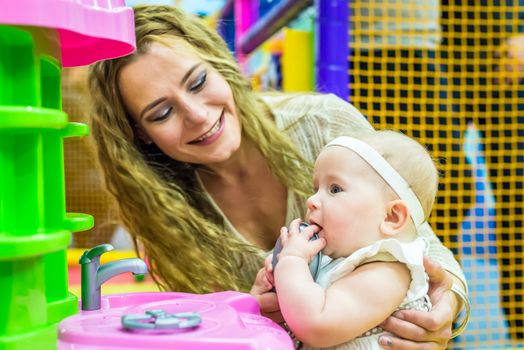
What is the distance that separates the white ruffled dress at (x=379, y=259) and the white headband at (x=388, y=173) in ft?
0.17

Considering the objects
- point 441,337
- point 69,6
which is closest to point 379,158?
point 441,337

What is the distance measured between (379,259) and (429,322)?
15cm

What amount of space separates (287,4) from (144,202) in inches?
39.6

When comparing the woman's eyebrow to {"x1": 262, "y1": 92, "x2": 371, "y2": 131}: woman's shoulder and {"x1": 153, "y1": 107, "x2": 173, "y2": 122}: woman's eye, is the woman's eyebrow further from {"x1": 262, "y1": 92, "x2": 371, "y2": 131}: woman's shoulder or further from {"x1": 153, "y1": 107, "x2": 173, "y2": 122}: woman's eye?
{"x1": 262, "y1": 92, "x2": 371, "y2": 131}: woman's shoulder

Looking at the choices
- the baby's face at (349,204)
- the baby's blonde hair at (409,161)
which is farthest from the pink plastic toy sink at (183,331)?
the baby's blonde hair at (409,161)

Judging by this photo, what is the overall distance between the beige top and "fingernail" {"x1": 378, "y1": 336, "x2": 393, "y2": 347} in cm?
48

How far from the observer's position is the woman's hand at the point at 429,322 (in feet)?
3.01

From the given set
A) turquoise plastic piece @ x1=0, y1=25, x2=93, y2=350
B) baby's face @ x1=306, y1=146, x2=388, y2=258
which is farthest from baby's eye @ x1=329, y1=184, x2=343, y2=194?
turquoise plastic piece @ x1=0, y1=25, x2=93, y2=350

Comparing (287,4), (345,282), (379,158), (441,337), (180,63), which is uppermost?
(287,4)

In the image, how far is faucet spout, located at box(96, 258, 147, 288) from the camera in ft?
2.61

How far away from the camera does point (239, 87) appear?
4.43ft

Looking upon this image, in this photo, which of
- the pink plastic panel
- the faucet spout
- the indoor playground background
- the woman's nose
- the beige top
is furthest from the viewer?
the indoor playground background

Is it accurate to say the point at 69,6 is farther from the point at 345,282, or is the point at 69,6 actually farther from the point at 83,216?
the point at 345,282

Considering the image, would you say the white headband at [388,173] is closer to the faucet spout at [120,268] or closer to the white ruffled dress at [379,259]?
the white ruffled dress at [379,259]
